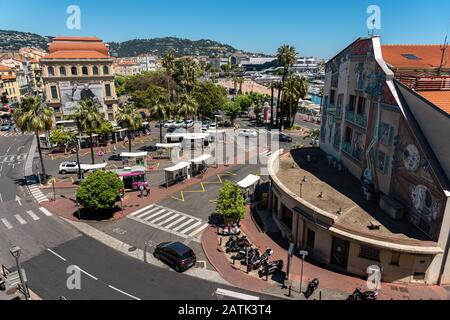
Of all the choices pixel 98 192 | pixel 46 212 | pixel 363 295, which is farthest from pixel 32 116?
pixel 363 295

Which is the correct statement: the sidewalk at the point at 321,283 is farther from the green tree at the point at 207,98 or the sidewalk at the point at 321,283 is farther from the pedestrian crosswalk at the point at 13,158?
Answer: the green tree at the point at 207,98

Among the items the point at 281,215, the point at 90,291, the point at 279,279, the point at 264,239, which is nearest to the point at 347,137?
the point at 281,215

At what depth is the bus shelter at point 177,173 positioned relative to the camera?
43625 millimetres

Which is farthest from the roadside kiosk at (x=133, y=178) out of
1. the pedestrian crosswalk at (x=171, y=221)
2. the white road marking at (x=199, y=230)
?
the white road marking at (x=199, y=230)

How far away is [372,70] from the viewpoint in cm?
2877

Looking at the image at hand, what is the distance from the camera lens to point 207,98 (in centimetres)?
8338

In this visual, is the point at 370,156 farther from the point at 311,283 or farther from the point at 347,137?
the point at 311,283

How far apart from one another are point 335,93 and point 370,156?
34.4ft

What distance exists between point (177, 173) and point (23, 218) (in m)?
18.8

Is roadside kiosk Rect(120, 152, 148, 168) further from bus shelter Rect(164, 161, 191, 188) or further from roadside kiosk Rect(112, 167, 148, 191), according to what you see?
roadside kiosk Rect(112, 167, 148, 191)

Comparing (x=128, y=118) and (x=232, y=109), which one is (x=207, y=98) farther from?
(x=128, y=118)

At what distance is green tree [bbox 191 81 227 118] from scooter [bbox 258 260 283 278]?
62.2m

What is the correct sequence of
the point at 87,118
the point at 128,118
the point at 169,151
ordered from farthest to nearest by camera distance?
the point at 169,151 < the point at 128,118 < the point at 87,118

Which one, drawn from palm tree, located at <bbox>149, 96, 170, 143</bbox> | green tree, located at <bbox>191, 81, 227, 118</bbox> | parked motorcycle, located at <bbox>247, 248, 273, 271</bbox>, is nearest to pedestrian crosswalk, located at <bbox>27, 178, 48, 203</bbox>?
palm tree, located at <bbox>149, 96, 170, 143</bbox>
